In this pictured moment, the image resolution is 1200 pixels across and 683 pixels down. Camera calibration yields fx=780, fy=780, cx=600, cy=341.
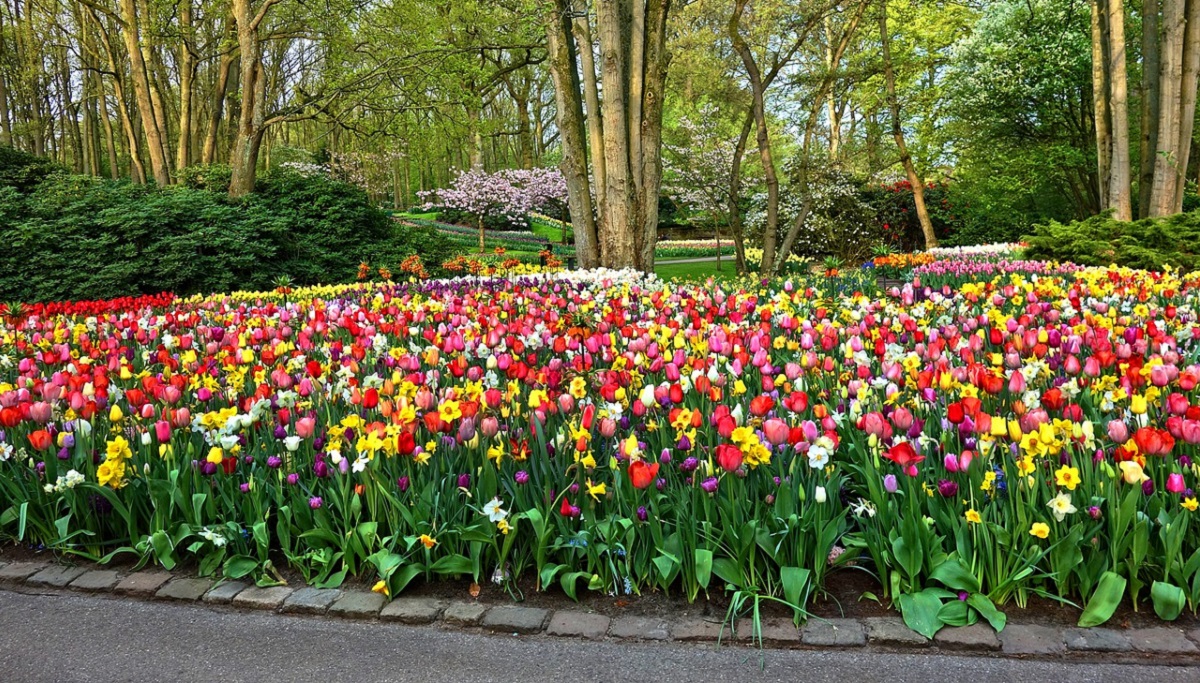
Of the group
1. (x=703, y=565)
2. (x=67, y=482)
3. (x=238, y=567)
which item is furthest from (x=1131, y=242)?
(x=67, y=482)

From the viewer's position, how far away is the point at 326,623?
2.53 m

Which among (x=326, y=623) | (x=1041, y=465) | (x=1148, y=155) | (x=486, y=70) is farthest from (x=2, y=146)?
(x=1148, y=155)

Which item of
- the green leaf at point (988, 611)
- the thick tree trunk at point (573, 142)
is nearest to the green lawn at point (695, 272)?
the thick tree trunk at point (573, 142)

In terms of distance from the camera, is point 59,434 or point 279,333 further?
point 279,333

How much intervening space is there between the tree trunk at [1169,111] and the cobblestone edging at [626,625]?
11334 millimetres

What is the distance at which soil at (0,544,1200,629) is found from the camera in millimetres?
2328

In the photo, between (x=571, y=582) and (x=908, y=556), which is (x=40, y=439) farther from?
(x=908, y=556)

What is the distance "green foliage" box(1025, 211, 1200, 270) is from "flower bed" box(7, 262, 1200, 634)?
A: 242 inches

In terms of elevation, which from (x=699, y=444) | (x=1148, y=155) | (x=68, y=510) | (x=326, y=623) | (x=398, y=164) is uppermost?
(x=398, y=164)

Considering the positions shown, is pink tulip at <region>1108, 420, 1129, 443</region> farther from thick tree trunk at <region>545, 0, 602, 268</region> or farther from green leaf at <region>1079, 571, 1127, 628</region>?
thick tree trunk at <region>545, 0, 602, 268</region>

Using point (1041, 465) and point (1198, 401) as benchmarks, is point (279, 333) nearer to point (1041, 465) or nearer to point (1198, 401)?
point (1041, 465)

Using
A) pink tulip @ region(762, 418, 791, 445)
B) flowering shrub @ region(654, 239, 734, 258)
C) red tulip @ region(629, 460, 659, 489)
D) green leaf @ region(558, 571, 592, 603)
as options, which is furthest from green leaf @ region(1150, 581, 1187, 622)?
flowering shrub @ region(654, 239, 734, 258)

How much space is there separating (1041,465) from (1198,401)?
1.24m

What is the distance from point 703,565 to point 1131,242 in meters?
9.88
